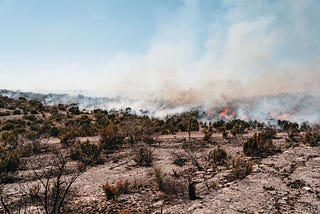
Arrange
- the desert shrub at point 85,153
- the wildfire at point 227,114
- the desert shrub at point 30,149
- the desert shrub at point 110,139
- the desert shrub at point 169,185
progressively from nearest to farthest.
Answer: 1. the desert shrub at point 169,185
2. the desert shrub at point 85,153
3. the desert shrub at point 30,149
4. the desert shrub at point 110,139
5. the wildfire at point 227,114

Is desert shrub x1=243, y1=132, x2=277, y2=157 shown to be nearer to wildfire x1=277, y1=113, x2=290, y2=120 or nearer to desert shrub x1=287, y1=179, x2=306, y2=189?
desert shrub x1=287, y1=179, x2=306, y2=189

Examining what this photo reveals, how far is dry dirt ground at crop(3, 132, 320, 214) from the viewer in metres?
8.73

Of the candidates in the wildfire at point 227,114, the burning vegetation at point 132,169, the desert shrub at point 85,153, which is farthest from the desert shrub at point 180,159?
the wildfire at point 227,114

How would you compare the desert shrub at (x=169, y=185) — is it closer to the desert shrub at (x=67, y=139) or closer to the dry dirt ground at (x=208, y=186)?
the dry dirt ground at (x=208, y=186)

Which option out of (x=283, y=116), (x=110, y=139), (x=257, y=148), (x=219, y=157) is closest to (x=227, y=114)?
(x=283, y=116)

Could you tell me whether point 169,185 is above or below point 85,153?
below

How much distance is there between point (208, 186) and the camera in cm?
1048

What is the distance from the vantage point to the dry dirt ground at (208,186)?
28.6 ft

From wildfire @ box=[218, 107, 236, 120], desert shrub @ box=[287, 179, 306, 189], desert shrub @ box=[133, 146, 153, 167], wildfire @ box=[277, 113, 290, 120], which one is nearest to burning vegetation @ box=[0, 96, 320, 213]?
desert shrub @ box=[133, 146, 153, 167]

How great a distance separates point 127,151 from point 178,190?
7195 mm

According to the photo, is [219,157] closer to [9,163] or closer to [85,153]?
[85,153]

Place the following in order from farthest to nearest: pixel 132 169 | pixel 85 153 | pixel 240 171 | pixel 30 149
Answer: pixel 30 149, pixel 85 153, pixel 132 169, pixel 240 171

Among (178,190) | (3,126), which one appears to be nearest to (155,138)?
(178,190)

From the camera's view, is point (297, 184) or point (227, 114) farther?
point (227, 114)
